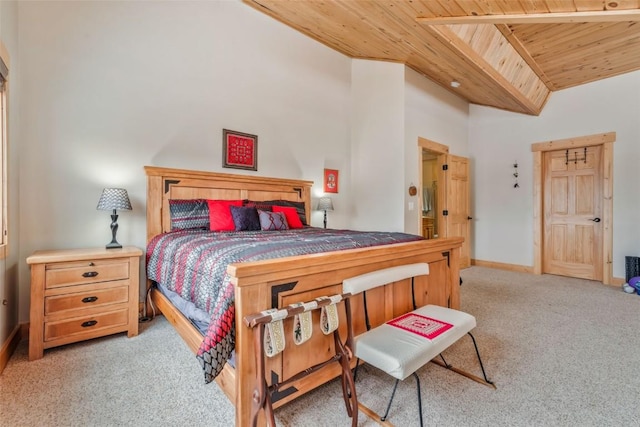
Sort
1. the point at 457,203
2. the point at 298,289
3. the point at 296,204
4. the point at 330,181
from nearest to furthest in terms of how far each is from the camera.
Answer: the point at 298,289 < the point at 296,204 < the point at 330,181 < the point at 457,203

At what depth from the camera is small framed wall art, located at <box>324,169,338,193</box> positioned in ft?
14.4

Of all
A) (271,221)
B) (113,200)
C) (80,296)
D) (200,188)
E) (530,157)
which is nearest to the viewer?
(80,296)

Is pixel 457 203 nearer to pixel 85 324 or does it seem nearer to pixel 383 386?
pixel 383 386

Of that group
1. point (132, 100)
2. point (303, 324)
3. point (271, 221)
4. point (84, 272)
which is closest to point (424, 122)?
point (271, 221)

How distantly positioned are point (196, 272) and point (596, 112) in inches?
222

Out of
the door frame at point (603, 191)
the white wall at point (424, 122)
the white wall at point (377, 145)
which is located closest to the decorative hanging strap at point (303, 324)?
the white wall at point (377, 145)

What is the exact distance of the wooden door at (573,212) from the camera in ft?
14.3

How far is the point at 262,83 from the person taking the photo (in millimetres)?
3744

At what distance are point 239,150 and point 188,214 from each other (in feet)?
3.44

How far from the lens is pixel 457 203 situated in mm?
5180

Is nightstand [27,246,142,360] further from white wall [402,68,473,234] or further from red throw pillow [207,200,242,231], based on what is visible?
white wall [402,68,473,234]

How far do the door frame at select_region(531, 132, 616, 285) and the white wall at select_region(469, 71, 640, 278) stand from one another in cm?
6

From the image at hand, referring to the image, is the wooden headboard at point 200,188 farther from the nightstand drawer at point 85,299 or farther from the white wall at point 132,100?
the nightstand drawer at point 85,299

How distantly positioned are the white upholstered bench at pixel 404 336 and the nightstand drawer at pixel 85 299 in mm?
1848
